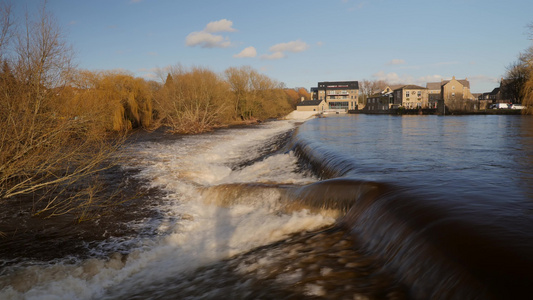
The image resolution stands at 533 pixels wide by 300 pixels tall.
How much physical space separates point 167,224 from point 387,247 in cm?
422

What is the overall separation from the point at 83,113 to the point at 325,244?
22.4 ft

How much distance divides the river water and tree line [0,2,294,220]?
4.96 ft

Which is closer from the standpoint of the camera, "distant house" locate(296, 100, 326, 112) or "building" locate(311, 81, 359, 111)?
"distant house" locate(296, 100, 326, 112)

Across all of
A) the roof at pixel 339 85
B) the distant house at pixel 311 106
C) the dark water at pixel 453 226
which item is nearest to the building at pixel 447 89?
the roof at pixel 339 85

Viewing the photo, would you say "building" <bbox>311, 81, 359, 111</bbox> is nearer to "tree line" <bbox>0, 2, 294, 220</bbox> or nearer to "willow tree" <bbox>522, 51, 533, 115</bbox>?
"tree line" <bbox>0, 2, 294, 220</bbox>

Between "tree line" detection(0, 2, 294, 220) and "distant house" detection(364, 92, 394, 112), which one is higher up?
"distant house" detection(364, 92, 394, 112)

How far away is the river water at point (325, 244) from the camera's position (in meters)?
3.01

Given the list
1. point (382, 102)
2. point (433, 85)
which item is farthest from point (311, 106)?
point (433, 85)

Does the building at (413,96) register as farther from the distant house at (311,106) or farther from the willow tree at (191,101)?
the willow tree at (191,101)

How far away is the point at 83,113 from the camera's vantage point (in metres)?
8.36

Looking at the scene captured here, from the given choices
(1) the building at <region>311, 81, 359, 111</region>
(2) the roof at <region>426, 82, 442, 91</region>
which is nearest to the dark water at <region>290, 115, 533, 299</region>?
(2) the roof at <region>426, 82, 442, 91</region>

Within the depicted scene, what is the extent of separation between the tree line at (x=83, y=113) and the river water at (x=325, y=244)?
1.51 meters

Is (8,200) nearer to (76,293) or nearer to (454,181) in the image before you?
(76,293)

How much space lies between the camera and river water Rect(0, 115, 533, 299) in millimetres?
3010
